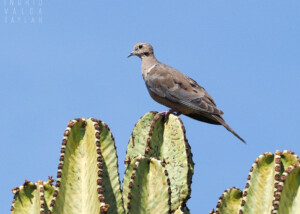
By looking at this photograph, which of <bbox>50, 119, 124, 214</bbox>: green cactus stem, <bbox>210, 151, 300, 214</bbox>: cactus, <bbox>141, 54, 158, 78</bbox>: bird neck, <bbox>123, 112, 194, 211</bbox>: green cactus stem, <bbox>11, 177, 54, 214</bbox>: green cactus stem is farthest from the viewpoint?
<bbox>141, 54, 158, 78</bbox>: bird neck

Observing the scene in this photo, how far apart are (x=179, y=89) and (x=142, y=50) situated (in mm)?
1785

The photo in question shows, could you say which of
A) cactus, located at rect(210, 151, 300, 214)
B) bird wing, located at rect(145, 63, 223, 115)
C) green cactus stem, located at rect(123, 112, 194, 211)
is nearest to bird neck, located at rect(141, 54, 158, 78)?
bird wing, located at rect(145, 63, 223, 115)

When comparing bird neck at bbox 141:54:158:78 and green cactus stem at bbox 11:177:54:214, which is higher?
bird neck at bbox 141:54:158:78

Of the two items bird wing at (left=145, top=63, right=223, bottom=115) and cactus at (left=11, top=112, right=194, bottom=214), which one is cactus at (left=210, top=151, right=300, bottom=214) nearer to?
cactus at (left=11, top=112, right=194, bottom=214)

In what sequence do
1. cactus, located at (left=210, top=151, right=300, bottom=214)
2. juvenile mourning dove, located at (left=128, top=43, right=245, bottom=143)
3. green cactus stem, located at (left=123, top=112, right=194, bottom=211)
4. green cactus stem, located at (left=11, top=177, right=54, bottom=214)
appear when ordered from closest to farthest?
1. cactus, located at (left=210, top=151, right=300, bottom=214)
2. green cactus stem, located at (left=11, top=177, right=54, bottom=214)
3. green cactus stem, located at (left=123, top=112, right=194, bottom=211)
4. juvenile mourning dove, located at (left=128, top=43, right=245, bottom=143)

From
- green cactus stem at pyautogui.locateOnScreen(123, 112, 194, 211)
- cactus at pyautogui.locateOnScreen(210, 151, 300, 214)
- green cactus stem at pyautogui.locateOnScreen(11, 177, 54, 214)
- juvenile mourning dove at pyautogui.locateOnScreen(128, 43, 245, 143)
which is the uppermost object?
juvenile mourning dove at pyautogui.locateOnScreen(128, 43, 245, 143)

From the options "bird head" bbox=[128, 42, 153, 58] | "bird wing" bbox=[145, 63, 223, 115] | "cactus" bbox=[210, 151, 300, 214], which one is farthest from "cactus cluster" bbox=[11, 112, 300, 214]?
"bird head" bbox=[128, 42, 153, 58]

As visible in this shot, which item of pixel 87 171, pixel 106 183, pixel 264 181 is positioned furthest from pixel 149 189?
pixel 264 181

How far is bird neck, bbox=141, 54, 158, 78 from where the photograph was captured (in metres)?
10.5

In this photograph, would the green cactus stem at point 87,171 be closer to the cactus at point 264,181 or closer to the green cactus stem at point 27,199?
the green cactus stem at point 27,199

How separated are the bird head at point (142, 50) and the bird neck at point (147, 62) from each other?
7 centimetres

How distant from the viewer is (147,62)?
10.9m

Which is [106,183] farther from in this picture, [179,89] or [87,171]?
[179,89]

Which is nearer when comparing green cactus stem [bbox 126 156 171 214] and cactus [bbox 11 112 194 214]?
cactus [bbox 11 112 194 214]
